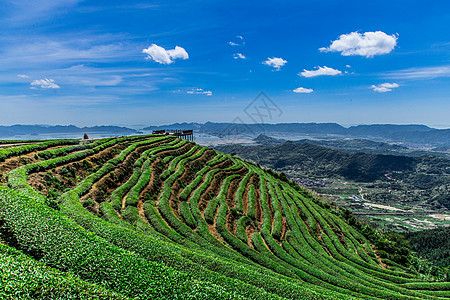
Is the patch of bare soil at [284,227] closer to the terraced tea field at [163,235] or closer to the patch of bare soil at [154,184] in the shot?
the terraced tea field at [163,235]

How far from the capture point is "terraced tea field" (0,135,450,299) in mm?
9172

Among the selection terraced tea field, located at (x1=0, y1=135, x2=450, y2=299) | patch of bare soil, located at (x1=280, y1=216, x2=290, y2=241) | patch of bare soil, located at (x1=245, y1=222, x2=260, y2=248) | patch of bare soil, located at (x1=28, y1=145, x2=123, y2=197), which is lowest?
patch of bare soil, located at (x1=280, y1=216, x2=290, y2=241)

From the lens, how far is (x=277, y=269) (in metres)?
19.9

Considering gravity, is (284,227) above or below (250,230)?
below

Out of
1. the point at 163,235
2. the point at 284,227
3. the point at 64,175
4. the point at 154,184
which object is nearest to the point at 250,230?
the point at 284,227

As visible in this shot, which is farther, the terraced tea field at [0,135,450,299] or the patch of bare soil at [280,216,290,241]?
the patch of bare soil at [280,216,290,241]

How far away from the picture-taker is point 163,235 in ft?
63.5

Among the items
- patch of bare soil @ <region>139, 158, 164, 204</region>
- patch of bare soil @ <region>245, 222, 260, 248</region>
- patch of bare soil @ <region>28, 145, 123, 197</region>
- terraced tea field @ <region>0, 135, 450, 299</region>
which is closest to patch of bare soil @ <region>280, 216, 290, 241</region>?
terraced tea field @ <region>0, 135, 450, 299</region>

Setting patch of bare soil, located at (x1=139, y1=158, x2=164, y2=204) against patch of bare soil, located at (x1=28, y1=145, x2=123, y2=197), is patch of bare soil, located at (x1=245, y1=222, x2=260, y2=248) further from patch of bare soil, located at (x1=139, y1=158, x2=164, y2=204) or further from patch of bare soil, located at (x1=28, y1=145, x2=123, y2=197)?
patch of bare soil, located at (x1=28, y1=145, x2=123, y2=197)

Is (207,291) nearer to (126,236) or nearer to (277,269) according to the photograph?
(126,236)

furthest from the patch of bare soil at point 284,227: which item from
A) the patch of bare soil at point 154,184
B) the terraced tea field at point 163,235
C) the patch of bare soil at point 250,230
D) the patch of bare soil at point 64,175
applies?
the patch of bare soil at point 64,175

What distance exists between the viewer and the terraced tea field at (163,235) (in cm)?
917

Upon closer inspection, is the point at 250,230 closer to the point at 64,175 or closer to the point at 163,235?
the point at 163,235

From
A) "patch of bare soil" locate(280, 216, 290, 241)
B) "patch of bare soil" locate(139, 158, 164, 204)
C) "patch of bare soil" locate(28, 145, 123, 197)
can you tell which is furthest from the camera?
"patch of bare soil" locate(280, 216, 290, 241)
